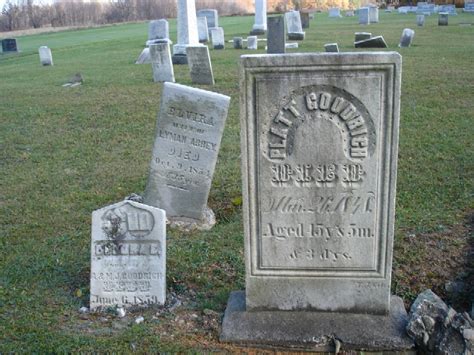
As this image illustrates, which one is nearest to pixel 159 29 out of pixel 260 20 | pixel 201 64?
pixel 260 20

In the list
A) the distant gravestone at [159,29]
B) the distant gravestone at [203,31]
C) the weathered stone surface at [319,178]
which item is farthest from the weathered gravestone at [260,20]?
the weathered stone surface at [319,178]

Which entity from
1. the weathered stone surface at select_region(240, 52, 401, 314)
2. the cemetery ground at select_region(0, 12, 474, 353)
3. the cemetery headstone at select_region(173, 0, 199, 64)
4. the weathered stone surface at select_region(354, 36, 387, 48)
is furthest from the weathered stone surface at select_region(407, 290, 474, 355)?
the weathered stone surface at select_region(354, 36, 387, 48)

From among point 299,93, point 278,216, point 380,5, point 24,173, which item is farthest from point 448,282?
point 380,5

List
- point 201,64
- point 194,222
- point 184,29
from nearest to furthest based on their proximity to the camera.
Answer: point 194,222
point 201,64
point 184,29

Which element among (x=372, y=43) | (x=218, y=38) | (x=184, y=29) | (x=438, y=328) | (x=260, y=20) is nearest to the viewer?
(x=438, y=328)

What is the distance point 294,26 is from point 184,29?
26.1 ft

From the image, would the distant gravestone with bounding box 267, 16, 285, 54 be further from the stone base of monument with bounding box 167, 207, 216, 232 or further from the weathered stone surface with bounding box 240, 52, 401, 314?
the weathered stone surface with bounding box 240, 52, 401, 314

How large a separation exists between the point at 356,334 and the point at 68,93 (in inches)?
471

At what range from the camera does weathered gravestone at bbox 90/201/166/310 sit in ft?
13.4

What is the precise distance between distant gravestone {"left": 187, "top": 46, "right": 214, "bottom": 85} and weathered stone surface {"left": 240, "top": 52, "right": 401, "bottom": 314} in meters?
9.98

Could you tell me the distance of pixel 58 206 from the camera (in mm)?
6586

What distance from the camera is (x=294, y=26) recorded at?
23.6m

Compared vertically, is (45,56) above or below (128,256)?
above

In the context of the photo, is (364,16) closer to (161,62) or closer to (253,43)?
(253,43)
